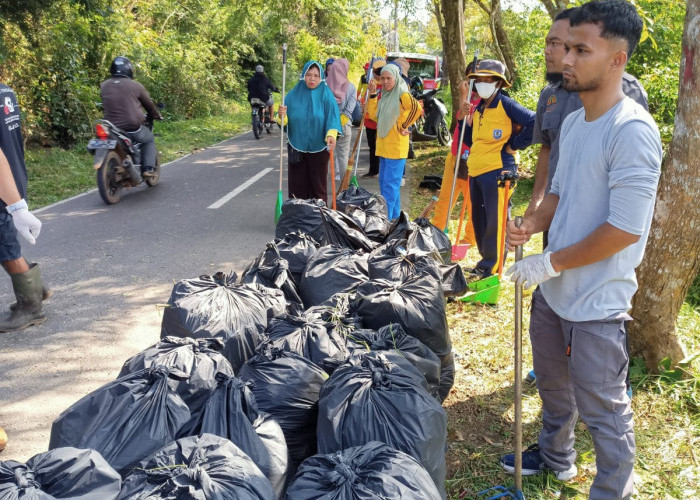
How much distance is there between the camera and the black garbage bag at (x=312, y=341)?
2934 millimetres

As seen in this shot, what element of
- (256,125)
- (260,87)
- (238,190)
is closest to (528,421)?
(238,190)

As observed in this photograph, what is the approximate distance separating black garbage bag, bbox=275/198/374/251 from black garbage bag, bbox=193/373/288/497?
2.74 meters

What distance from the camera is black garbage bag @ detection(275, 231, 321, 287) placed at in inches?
172

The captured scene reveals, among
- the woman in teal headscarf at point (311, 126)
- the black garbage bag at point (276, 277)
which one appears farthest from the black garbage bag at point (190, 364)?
the woman in teal headscarf at point (311, 126)

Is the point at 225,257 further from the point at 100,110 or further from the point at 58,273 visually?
the point at 100,110

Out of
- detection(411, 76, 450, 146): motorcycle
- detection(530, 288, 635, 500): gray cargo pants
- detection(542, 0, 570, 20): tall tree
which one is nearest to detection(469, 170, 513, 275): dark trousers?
detection(530, 288, 635, 500): gray cargo pants

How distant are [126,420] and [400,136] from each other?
4974mm

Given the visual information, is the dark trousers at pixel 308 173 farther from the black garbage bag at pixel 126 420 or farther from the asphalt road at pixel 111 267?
the black garbage bag at pixel 126 420

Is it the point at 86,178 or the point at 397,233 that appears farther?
the point at 86,178

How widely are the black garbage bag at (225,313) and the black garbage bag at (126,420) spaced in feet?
2.23

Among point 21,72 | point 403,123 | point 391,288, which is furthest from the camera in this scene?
point 21,72

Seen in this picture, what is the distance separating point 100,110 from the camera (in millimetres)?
13461

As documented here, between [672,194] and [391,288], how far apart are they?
1.69 metres

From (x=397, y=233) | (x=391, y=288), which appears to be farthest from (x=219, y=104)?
(x=391, y=288)
